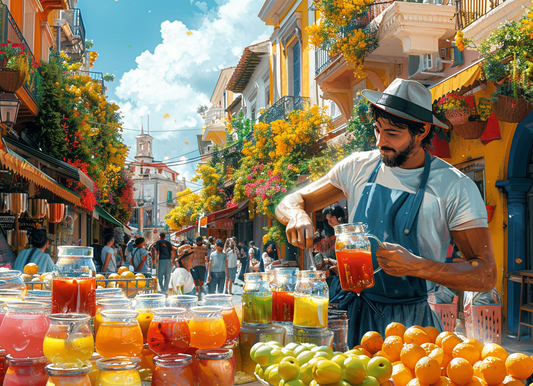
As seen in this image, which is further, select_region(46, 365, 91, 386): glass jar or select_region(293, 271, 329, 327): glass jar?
select_region(293, 271, 329, 327): glass jar

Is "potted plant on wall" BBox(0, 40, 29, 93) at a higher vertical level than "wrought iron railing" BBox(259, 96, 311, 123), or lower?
lower

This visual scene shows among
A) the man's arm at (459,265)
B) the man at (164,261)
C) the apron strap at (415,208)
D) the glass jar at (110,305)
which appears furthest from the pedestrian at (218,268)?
the glass jar at (110,305)

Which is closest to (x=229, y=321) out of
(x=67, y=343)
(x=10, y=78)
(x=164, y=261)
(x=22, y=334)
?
(x=67, y=343)

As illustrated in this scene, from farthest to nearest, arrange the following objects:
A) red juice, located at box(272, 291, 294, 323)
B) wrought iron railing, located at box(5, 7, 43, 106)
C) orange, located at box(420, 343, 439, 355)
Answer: wrought iron railing, located at box(5, 7, 43, 106), red juice, located at box(272, 291, 294, 323), orange, located at box(420, 343, 439, 355)

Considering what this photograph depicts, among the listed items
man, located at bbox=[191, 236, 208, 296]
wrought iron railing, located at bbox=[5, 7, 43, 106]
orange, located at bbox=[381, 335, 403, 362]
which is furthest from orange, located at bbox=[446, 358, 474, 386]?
man, located at bbox=[191, 236, 208, 296]

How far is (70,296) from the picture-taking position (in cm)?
197

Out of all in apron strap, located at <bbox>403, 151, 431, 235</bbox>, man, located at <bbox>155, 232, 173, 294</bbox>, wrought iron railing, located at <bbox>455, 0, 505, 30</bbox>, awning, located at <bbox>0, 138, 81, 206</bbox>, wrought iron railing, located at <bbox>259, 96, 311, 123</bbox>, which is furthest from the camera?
wrought iron railing, located at <bbox>259, 96, 311, 123</bbox>

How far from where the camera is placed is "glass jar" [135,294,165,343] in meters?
1.84

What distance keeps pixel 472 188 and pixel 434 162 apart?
10.1 inches

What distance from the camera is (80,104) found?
Result: 500 inches

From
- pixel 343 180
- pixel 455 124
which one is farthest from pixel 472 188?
pixel 455 124

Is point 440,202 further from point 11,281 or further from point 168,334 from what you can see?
point 11,281

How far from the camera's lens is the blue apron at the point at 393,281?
2592 mm

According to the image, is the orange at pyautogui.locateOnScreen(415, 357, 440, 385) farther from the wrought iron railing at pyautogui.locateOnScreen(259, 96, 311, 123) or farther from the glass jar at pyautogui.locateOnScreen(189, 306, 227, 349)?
the wrought iron railing at pyautogui.locateOnScreen(259, 96, 311, 123)
